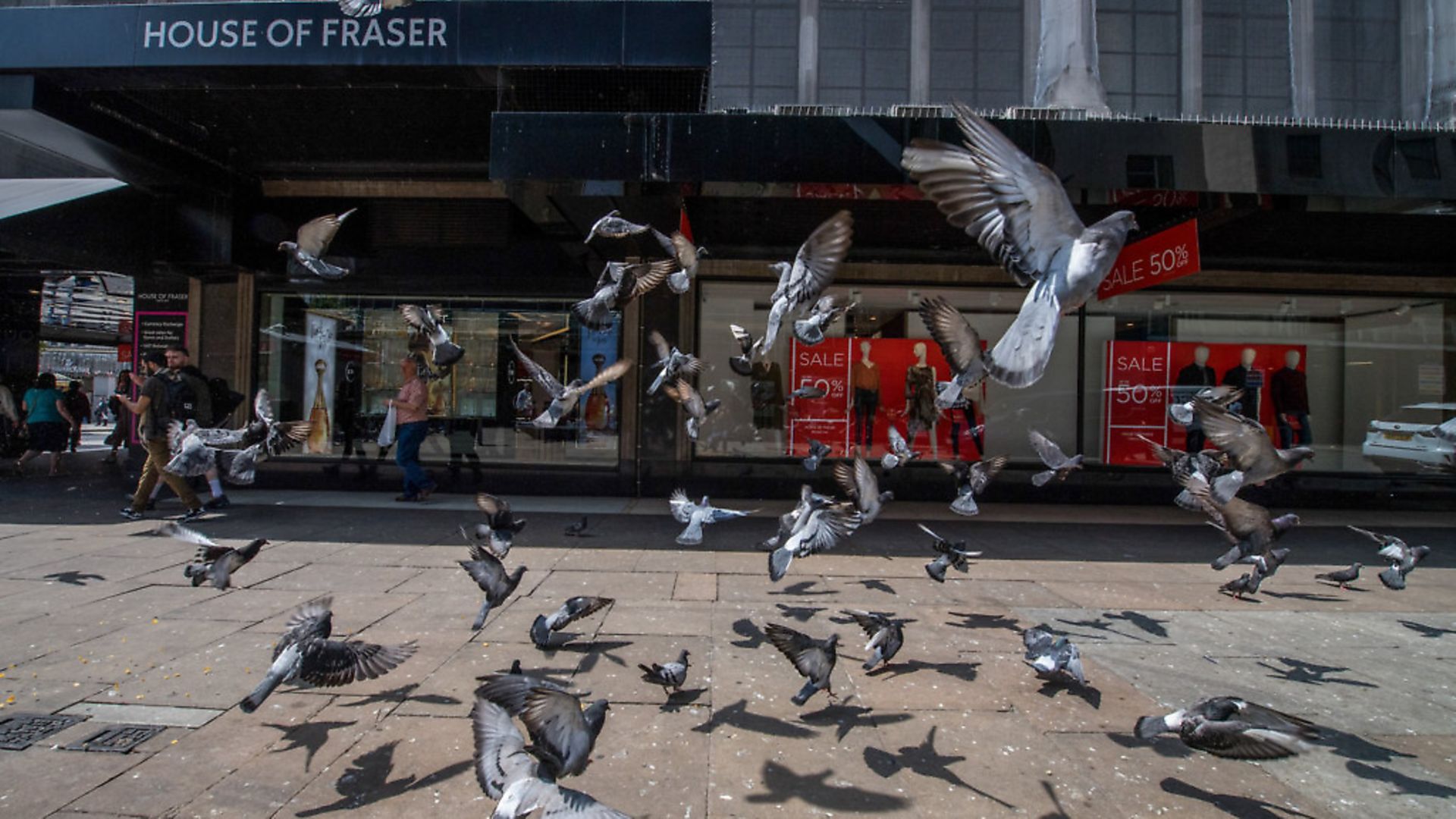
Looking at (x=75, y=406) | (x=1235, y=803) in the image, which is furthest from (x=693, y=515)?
(x=75, y=406)

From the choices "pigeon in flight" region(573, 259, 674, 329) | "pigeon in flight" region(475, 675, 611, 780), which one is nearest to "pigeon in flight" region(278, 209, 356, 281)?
"pigeon in flight" region(573, 259, 674, 329)

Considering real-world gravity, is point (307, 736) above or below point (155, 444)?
below

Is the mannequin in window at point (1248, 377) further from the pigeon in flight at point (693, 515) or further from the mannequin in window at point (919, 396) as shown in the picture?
the pigeon in flight at point (693, 515)

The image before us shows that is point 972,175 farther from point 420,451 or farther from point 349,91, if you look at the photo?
point 420,451

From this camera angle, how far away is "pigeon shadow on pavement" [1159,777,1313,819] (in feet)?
8.82

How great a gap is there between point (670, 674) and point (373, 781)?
1.30 meters

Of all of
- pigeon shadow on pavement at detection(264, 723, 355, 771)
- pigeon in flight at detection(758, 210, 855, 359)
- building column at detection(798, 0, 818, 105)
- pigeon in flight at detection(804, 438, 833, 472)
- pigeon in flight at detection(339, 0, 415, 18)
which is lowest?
pigeon shadow on pavement at detection(264, 723, 355, 771)

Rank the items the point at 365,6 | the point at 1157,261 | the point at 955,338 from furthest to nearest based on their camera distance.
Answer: the point at 1157,261 < the point at 365,6 < the point at 955,338

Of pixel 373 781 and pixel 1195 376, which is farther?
pixel 1195 376

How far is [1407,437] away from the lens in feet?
Answer: 35.9

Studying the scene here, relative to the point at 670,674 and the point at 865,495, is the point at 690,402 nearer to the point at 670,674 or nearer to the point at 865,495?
the point at 865,495

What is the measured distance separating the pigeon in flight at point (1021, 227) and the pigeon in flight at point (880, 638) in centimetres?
190

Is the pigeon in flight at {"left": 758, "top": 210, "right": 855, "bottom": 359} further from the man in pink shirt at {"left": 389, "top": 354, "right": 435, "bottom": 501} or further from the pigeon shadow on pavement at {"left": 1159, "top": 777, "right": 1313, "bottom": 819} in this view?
the man in pink shirt at {"left": 389, "top": 354, "right": 435, "bottom": 501}

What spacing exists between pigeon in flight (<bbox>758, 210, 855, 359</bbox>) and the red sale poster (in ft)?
28.4
